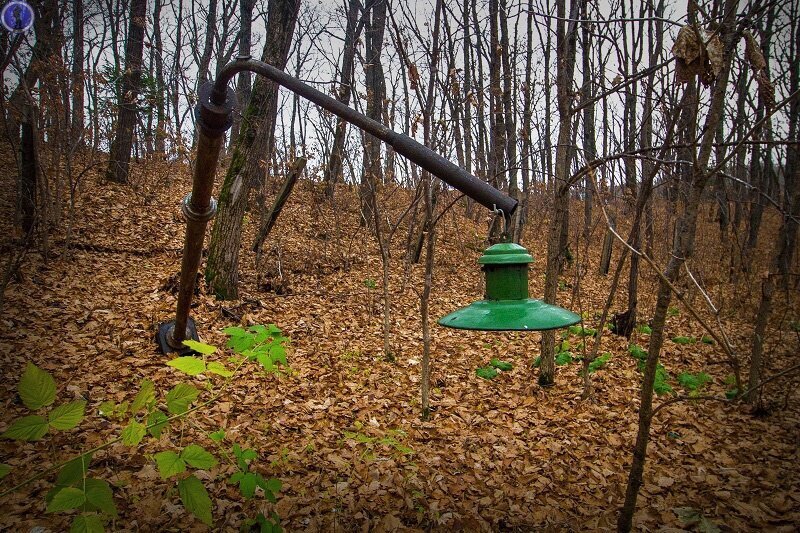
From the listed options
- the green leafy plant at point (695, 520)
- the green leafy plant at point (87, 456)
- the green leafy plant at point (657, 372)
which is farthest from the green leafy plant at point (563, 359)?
the green leafy plant at point (87, 456)

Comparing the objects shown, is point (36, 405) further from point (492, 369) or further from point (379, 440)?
point (492, 369)

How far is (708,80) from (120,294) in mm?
6991

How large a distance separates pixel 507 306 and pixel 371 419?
3472 millimetres

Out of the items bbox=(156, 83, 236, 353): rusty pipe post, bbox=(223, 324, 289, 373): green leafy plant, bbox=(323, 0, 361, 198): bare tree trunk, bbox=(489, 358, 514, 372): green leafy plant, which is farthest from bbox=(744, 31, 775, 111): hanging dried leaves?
bbox=(323, 0, 361, 198): bare tree trunk

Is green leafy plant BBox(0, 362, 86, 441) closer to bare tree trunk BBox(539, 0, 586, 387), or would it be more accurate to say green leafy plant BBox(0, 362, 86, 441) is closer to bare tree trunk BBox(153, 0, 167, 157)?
bare tree trunk BBox(539, 0, 586, 387)

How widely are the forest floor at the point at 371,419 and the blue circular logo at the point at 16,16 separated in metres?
3.16

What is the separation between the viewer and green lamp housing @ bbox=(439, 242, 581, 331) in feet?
4.27

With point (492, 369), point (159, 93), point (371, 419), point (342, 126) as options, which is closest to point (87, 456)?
point (371, 419)

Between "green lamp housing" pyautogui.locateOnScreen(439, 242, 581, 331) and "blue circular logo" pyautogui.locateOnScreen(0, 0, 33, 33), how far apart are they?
617cm

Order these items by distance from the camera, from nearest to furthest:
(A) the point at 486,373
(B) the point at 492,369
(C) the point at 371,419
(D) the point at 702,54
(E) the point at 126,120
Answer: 1. (D) the point at 702,54
2. (C) the point at 371,419
3. (A) the point at 486,373
4. (B) the point at 492,369
5. (E) the point at 126,120

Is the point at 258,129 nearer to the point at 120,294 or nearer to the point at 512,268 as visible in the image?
the point at 120,294

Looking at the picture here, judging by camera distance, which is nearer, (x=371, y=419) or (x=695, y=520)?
(x=695, y=520)

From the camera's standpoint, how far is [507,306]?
4.62ft

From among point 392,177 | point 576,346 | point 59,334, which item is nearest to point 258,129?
point 59,334
